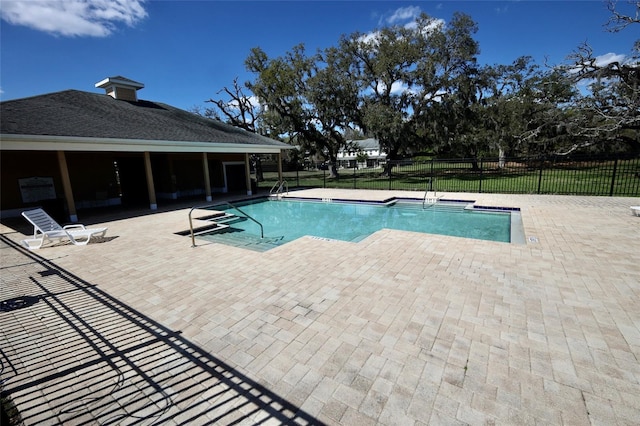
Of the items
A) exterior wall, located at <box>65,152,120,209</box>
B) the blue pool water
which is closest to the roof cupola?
exterior wall, located at <box>65,152,120,209</box>

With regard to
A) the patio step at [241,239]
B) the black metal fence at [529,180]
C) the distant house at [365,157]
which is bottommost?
the patio step at [241,239]

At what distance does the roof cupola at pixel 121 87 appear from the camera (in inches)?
576

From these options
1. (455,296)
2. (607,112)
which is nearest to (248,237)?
(455,296)

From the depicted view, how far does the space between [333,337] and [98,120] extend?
12.7 m

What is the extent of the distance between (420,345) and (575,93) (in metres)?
33.8

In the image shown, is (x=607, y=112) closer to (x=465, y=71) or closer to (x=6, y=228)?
(x=465, y=71)

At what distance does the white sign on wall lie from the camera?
11086mm

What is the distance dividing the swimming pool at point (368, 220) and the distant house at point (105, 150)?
3974mm

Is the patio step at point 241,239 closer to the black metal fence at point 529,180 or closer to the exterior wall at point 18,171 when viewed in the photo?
the exterior wall at point 18,171

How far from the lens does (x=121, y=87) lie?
1484cm

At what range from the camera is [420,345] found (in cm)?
272

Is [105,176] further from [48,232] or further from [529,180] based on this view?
[529,180]

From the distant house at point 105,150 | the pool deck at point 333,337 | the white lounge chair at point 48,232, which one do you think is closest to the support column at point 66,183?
the distant house at point 105,150

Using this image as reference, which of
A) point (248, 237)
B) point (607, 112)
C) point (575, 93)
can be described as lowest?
point (248, 237)
